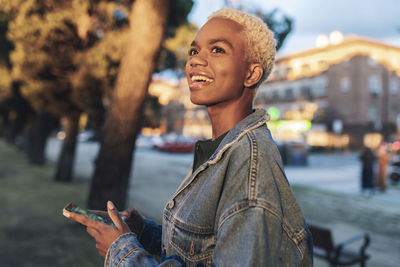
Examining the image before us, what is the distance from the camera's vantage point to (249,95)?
1.32 metres

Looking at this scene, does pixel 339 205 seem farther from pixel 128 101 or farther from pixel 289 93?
pixel 289 93

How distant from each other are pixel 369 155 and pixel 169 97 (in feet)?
160

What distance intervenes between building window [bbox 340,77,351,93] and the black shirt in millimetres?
39933

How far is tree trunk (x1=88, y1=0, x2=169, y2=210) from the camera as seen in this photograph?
16.3ft

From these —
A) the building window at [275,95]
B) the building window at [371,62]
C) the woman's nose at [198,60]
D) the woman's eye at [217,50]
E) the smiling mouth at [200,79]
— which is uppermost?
the building window at [371,62]

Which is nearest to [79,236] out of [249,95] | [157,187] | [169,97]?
[249,95]

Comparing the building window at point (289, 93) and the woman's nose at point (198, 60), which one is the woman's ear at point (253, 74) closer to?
the woman's nose at point (198, 60)

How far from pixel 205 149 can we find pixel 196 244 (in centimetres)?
40

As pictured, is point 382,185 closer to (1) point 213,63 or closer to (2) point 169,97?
(1) point 213,63

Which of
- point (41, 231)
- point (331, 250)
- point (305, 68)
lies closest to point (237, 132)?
point (331, 250)

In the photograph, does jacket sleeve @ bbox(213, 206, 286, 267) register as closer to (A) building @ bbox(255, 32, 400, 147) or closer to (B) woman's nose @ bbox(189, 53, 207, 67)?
(B) woman's nose @ bbox(189, 53, 207, 67)

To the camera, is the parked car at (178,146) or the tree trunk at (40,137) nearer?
the tree trunk at (40,137)

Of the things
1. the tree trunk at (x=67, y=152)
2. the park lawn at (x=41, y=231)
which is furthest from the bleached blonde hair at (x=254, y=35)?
the tree trunk at (x=67, y=152)

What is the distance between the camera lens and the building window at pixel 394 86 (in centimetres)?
3766
